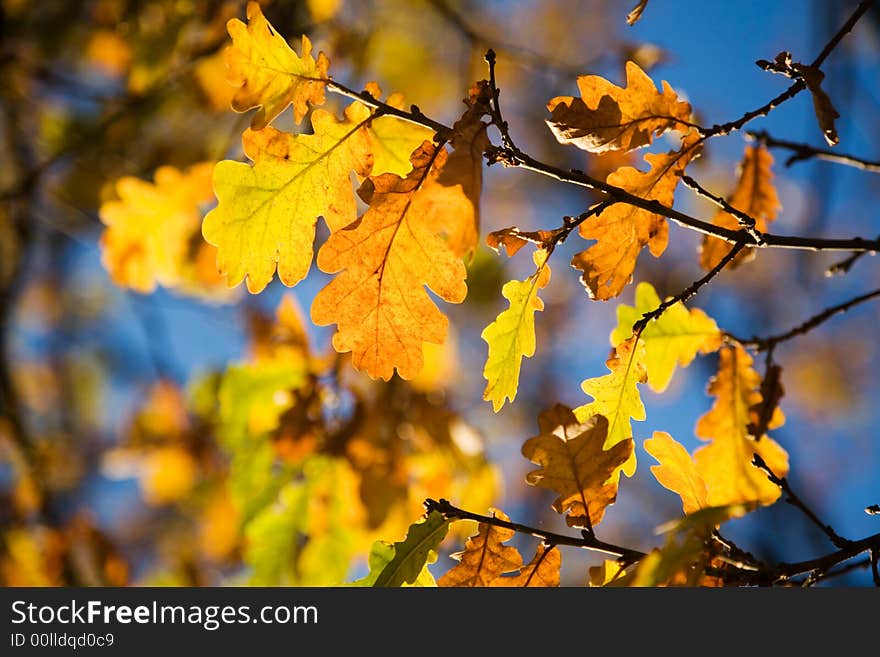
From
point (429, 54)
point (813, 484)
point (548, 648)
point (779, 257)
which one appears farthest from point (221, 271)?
point (813, 484)

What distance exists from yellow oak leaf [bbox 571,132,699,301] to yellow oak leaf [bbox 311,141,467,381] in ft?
0.67

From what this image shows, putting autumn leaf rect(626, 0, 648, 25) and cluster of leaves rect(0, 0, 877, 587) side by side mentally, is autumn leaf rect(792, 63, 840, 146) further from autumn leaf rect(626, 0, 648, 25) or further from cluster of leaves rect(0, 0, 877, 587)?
autumn leaf rect(626, 0, 648, 25)

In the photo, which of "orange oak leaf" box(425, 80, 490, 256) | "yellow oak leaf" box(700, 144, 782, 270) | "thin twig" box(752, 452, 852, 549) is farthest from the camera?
"yellow oak leaf" box(700, 144, 782, 270)

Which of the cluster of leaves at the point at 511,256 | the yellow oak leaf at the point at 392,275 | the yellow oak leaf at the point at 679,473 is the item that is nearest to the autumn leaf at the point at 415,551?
the cluster of leaves at the point at 511,256

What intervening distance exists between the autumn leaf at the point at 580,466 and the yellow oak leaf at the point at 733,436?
0.88 ft

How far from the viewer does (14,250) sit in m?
4.06

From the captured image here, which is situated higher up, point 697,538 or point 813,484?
point 813,484

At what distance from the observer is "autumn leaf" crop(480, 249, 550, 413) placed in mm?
1107

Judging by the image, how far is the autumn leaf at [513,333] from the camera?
3.63ft

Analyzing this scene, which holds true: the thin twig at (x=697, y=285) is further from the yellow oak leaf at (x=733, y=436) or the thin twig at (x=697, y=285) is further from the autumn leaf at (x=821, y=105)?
the yellow oak leaf at (x=733, y=436)

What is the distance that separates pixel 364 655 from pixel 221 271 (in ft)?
2.05

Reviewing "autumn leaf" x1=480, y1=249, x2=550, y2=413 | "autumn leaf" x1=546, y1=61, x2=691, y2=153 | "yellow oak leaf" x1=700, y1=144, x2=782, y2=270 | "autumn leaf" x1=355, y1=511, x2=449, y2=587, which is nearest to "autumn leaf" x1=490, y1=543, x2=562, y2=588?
"autumn leaf" x1=355, y1=511, x2=449, y2=587

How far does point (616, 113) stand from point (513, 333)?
1.18 ft

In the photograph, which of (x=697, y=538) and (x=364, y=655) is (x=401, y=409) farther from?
(x=697, y=538)
